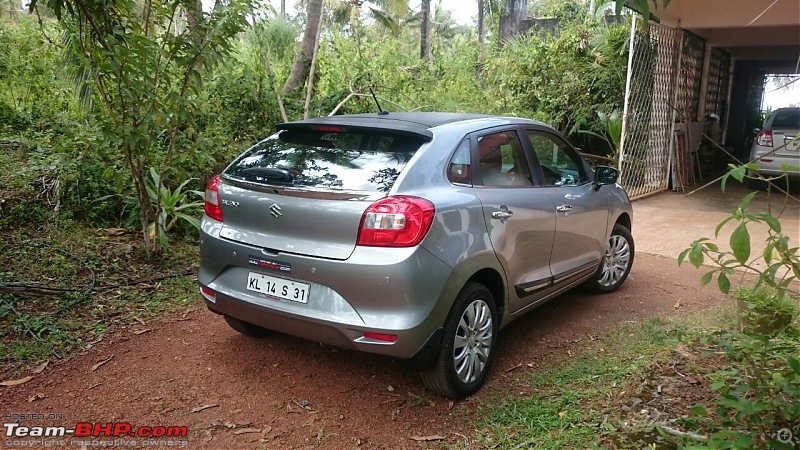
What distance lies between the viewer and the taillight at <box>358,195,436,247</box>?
2846 millimetres

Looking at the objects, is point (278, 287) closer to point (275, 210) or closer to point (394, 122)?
point (275, 210)

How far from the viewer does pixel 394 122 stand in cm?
351

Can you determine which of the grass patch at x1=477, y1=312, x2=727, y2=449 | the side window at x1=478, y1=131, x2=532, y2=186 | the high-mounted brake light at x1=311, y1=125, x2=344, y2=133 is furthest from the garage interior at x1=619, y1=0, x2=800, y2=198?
the high-mounted brake light at x1=311, y1=125, x2=344, y2=133

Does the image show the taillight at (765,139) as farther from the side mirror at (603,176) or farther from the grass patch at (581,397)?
Result: the grass patch at (581,397)

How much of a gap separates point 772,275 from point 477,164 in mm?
1629

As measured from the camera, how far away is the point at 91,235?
556 centimetres

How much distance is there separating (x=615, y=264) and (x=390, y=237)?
297cm

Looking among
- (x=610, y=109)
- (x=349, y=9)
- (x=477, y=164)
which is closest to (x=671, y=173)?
(x=610, y=109)

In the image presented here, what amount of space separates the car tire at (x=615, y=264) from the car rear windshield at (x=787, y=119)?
22.4 feet

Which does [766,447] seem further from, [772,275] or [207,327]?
[207,327]

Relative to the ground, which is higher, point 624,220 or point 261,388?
point 624,220

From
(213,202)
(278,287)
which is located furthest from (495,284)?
(213,202)

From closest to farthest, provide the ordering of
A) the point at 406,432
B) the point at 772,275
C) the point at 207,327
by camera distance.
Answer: the point at 772,275
the point at 406,432
the point at 207,327

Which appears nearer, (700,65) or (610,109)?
(610,109)
